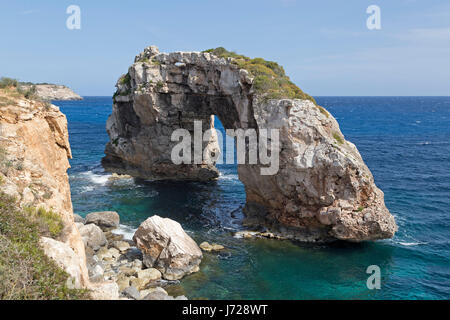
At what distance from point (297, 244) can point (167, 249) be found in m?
10.5

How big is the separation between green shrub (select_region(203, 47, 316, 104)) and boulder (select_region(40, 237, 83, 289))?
67.2 feet

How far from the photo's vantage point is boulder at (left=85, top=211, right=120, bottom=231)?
2836cm

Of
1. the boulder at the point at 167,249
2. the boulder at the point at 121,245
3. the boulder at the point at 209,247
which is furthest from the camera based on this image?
the boulder at the point at 209,247

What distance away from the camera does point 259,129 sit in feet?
92.2

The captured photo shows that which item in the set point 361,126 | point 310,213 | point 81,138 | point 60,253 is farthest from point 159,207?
point 361,126

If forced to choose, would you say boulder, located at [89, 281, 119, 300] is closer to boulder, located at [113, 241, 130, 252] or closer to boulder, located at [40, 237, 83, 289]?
boulder, located at [40, 237, 83, 289]

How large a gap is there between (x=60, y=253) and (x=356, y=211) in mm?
20616

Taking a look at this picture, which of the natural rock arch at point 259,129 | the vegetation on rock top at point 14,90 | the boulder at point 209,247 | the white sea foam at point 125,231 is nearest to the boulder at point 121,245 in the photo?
the white sea foam at point 125,231

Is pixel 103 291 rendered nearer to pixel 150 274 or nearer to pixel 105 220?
pixel 150 274

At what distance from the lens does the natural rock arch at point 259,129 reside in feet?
81.5

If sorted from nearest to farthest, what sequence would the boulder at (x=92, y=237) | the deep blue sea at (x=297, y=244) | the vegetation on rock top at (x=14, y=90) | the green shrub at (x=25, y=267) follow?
the green shrub at (x=25, y=267), the vegetation on rock top at (x=14, y=90), the deep blue sea at (x=297, y=244), the boulder at (x=92, y=237)

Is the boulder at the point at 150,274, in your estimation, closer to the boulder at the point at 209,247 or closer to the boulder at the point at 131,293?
the boulder at the point at 131,293

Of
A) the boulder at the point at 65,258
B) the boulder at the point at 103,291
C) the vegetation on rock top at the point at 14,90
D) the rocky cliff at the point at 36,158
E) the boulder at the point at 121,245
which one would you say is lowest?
the boulder at the point at 121,245

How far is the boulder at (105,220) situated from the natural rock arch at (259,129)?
1178 centimetres
